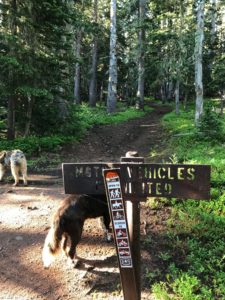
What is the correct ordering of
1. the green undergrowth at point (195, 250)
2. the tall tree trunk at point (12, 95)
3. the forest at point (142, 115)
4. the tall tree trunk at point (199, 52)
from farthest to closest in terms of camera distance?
the tall tree trunk at point (199, 52), the tall tree trunk at point (12, 95), the forest at point (142, 115), the green undergrowth at point (195, 250)

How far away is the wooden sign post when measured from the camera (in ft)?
10.7

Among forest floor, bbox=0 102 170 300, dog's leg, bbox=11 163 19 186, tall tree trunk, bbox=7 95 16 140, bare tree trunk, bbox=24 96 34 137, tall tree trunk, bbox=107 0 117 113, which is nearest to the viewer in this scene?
forest floor, bbox=0 102 170 300

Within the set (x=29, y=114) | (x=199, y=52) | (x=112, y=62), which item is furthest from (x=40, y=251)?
(x=112, y=62)

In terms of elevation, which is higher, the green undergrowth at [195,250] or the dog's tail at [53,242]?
the dog's tail at [53,242]

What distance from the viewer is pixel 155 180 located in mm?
3381

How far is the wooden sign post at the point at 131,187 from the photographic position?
3266 mm

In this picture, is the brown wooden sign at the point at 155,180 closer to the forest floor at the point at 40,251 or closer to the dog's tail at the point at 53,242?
the dog's tail at the point at 53,242

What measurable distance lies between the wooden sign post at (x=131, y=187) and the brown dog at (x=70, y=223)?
1516mm

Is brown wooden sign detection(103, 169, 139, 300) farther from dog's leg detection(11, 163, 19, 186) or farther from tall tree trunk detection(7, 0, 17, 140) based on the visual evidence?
tall tree trunk detection(7, 0, 17, 140)

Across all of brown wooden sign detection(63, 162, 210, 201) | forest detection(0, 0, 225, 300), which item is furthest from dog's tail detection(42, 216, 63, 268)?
brown wooden sign detection(63, 162, 210, 201)

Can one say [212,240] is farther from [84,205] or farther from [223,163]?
[223,163]

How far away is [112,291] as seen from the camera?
4715 mm

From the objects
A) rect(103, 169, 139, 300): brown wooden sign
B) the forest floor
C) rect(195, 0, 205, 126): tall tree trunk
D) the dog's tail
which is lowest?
the forest floor

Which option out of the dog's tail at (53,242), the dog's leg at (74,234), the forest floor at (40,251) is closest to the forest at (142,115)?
the forest floor at (40,251)
